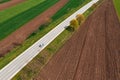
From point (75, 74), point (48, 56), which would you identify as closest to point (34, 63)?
point (48, 56)

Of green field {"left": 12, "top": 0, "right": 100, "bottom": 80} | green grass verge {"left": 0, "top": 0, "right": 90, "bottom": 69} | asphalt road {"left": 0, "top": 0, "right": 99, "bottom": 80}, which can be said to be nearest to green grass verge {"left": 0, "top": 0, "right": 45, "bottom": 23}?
green grass verge {"left": 0, "top": 0, "right": 90, "bottom": 69}

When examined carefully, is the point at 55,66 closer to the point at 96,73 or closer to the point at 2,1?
the point at 96,73

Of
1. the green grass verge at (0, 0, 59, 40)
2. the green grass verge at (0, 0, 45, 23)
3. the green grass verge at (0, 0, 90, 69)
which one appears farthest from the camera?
the green grass verge at (0, 0, 45, 23)

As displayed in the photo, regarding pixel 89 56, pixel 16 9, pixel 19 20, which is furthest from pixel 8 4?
pixel 89 56

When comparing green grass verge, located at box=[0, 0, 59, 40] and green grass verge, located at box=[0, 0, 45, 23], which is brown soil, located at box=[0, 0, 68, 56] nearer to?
green grass verge, located at box=[0, 0, 59, 40]

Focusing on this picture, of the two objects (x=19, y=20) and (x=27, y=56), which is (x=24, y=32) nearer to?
(x=19, y=20)

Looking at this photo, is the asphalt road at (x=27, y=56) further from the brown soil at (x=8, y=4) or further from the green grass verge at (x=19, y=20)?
the brown soil at (x=8, y=4)
